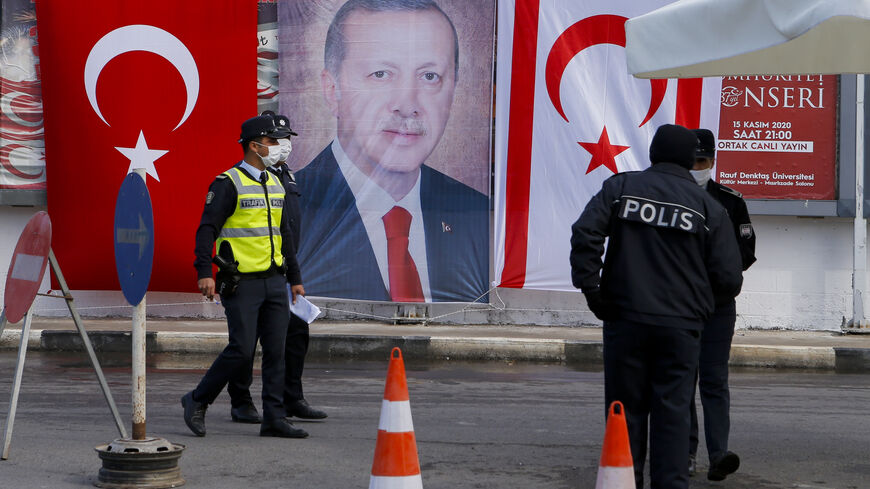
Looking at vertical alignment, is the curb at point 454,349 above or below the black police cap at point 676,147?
below

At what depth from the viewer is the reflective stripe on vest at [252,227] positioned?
22.3 feet

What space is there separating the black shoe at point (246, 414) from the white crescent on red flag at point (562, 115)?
538 centimetres

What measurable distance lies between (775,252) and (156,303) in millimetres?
6681

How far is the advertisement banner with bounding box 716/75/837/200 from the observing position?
1241 cm

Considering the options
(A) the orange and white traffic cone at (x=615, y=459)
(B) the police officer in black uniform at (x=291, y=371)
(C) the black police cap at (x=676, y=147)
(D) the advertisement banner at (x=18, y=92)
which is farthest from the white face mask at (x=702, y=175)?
(D) the advertisement banner at (x=18, y=92)

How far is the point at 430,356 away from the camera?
1130 centimetres

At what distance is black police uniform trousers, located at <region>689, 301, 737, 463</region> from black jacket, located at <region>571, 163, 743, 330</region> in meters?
0.73

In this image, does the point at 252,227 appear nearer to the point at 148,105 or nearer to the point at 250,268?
the point at 250,268

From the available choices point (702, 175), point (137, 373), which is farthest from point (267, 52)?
point (137, 373)

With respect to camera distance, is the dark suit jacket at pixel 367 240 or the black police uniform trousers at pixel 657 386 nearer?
the black police uniform trousers at pixel 657 386

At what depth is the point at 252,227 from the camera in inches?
269

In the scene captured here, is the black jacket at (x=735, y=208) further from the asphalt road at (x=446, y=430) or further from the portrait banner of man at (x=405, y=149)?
the portrait banner of man at (x=405, y=149)

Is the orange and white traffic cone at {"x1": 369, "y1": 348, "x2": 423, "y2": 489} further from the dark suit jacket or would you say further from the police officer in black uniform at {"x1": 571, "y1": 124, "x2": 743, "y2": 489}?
the dark suit jacket

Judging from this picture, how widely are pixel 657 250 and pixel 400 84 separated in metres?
7.67
